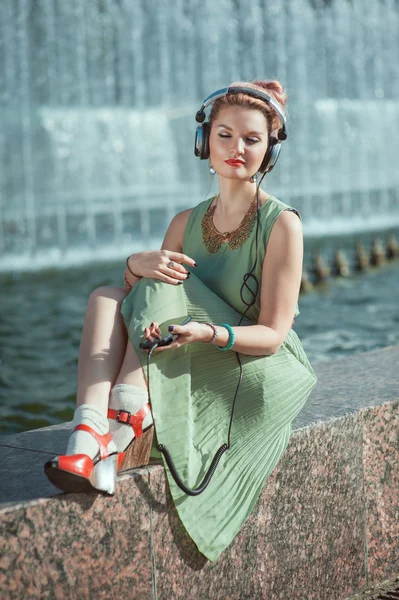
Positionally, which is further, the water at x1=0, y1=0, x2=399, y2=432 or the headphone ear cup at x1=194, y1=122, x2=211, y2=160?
the water at x1=0, y1=0, x2=399, y2=432

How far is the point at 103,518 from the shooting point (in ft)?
8.75

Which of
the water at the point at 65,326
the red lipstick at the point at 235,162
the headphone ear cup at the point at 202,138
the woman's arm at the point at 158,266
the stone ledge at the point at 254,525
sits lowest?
the water at the point at 65,326

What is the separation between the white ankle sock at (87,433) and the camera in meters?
2.63

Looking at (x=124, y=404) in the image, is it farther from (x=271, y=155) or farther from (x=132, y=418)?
(x=271, y=155)

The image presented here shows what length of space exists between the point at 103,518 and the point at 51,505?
0.18 meters

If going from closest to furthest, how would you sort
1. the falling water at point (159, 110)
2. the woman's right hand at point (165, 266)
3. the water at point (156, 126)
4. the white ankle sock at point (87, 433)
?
1. the white ankle sock at point (87, 433)
2. the woman's right hand at point (165, 266)
3. the water at point (156, 126)
4. the falling water at point (159, 110)

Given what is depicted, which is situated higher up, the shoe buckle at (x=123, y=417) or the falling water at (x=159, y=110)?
the shoe buckle at (x=123, y=417)

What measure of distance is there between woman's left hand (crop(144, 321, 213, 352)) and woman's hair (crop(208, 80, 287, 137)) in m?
0.77

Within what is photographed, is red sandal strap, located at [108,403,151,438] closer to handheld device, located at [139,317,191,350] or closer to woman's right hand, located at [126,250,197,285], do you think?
handheld device, located at [139,317,191,350]

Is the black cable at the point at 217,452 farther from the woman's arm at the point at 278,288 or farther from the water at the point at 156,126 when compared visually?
the water at the point at 156,126

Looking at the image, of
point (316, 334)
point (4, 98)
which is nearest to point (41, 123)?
point (4, 98)

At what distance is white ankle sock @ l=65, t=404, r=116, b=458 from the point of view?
8.62 feet

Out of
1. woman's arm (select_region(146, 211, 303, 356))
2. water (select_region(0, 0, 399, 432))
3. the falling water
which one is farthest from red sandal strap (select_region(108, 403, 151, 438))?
the falling water

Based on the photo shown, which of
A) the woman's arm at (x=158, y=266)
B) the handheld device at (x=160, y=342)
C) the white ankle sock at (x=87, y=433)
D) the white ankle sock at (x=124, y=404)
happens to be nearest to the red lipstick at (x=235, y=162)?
the woman's arm at (x=158, y=266)
